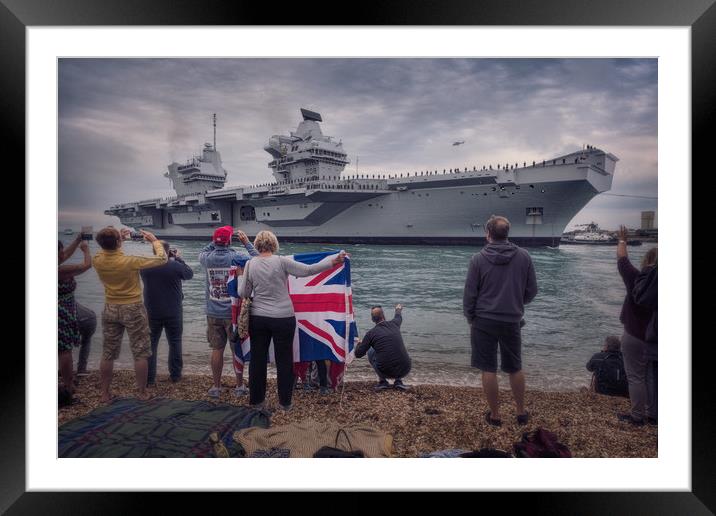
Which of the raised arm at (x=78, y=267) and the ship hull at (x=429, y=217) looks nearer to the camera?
the raised arm at (x=78, y=267)

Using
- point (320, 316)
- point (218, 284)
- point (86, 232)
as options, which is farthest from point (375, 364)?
point (86, 232)

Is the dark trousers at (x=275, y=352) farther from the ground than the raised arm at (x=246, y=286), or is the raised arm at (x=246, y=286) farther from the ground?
the raised arm at (x=246, y=286)

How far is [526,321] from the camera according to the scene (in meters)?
3.68

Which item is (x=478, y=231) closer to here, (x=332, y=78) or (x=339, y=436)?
(x=332, y=78)

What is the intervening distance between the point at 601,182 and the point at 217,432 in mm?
3613

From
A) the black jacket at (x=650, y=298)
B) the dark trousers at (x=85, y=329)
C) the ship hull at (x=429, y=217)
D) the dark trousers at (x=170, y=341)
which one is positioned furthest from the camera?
the ship hull at (x=429, y=217)

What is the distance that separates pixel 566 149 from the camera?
329 centimetres

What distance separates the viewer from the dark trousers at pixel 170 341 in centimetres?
261

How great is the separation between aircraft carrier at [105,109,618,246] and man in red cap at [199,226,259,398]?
109 cm

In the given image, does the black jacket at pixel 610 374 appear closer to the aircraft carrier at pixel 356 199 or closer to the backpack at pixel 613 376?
the backpack at pixel 613 376

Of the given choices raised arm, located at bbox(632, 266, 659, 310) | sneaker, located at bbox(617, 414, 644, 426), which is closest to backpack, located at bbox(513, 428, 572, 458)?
sneaker, located at bbox(617, 414, 644, 426)

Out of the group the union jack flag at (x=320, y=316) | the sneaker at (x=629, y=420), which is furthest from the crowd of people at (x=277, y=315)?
the union jack flag at (x=320, y=316)

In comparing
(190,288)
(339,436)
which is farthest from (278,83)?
(339,436)

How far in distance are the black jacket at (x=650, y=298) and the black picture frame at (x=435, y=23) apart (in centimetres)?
18
